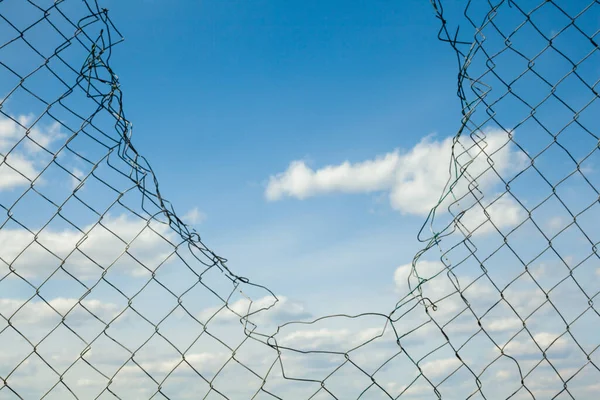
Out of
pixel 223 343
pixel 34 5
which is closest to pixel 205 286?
pixel 223 343

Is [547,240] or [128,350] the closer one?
[128,350]

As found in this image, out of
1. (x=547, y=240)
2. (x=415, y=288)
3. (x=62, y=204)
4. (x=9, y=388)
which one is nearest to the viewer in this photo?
(x=9, y=388)

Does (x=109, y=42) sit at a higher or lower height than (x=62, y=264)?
higher

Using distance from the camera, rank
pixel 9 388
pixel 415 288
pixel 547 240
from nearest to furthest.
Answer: pixel 9 388
pixel 415 288
pixel 547 240

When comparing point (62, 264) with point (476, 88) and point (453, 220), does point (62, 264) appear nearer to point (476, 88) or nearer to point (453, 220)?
point (453, 220)

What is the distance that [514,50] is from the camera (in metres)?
2.84

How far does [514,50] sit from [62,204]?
2.02 metres

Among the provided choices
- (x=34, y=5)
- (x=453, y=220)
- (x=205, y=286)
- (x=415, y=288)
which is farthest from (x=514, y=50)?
(x=34, y=5)

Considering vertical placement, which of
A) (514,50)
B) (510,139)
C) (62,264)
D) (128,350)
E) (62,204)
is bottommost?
(128,350)

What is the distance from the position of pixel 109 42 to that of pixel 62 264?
0.92 m

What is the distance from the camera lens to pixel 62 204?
2320 millimetres

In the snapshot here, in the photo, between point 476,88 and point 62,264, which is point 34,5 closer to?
point 62,264

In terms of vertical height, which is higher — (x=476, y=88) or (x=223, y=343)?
(x=476, y=88)

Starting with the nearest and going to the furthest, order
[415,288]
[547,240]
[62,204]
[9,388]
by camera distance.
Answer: [9,388] < [62,204] < [415,288] < [547,240]
